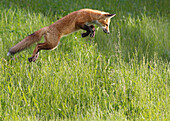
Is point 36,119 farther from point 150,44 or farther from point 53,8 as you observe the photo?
point 53,8

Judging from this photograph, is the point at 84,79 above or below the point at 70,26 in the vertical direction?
below

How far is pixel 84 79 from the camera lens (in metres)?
5.17

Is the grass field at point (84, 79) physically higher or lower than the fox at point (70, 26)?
lower

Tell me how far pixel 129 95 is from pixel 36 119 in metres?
1.62

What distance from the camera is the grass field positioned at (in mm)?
4555

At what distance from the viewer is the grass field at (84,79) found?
455cm

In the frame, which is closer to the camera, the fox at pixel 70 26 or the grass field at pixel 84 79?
the fox at pixel 70 26

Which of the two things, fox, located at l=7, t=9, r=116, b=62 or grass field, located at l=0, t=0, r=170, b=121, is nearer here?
fox, located at l=7, t=9, r=116, b=62

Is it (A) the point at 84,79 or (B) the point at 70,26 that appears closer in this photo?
(B) the point at 70,26

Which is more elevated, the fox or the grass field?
the fox

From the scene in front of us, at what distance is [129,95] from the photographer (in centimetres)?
487

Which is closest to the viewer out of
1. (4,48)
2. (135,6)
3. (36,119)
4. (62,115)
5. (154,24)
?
(36,119)

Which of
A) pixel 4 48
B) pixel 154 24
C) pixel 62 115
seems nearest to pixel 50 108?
pixel 62 115

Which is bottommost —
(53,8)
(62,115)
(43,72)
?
(62,115)
